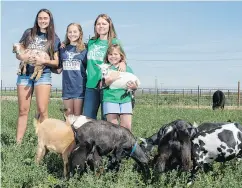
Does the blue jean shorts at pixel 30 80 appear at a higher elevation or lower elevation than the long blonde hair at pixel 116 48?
lower

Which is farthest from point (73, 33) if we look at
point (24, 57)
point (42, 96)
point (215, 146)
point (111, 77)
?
point (215, 146)

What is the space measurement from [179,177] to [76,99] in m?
2.20

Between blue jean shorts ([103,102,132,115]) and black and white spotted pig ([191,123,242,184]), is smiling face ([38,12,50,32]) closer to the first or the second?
blue jean shorts ([103,102,132,115])

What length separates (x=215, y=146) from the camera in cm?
648

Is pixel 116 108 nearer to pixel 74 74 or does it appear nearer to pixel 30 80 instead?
pixel 74 74

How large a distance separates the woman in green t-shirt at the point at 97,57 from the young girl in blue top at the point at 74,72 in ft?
0.43

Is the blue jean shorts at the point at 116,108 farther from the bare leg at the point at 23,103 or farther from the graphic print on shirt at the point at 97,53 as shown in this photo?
the bare leg at the point at 23,103

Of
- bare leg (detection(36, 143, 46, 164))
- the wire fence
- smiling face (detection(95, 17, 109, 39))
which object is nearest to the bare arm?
smiling face (detection(95, 17, 109, 39))

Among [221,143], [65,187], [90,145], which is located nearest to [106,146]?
[90,145]

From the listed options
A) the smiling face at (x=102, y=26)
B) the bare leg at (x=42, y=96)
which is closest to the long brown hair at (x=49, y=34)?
the bare leg at (x=42, y=96)

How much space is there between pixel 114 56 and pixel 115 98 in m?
0.68

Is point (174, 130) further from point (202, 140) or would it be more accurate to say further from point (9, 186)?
point (9, 186)

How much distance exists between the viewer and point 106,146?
6117 millimetres

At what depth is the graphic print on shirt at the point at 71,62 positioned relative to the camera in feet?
23.7
